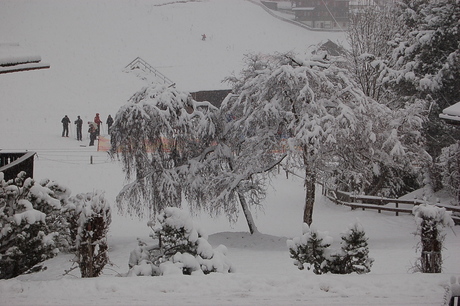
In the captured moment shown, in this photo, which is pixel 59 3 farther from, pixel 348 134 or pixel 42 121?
pixel 348 134

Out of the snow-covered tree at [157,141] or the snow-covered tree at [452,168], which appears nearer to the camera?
the snow-covered tree at [157,141]

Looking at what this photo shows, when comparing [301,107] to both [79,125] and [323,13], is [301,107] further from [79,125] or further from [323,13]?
[323,13]

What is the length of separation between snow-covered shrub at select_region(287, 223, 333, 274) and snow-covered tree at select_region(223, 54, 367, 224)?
5158mm

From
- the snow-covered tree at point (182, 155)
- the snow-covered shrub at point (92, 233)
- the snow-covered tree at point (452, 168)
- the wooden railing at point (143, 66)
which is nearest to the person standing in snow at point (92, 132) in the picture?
the snow-covered tree at point (182, 155)

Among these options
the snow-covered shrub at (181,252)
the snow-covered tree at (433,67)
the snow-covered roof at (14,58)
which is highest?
the snow-covered tree at (433,67)

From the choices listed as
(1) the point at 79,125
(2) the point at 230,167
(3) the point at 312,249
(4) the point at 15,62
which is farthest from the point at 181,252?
(1) the point at 79,125

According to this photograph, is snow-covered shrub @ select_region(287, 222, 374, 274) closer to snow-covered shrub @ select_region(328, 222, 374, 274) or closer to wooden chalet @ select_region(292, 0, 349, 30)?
snow-covered shrub @ select_region(328, 222, 374, 274)

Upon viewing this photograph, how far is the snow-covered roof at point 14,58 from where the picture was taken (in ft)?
19.5

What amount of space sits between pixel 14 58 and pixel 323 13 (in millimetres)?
25686

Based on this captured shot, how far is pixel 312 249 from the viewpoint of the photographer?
5.59 meters

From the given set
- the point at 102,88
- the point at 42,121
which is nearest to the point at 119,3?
the point at 102,88

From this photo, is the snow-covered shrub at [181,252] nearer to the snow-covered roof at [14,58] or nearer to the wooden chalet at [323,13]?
the snow-covered roof at [14,58]

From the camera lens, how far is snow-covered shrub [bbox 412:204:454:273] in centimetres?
565

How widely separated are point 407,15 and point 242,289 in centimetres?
1476
